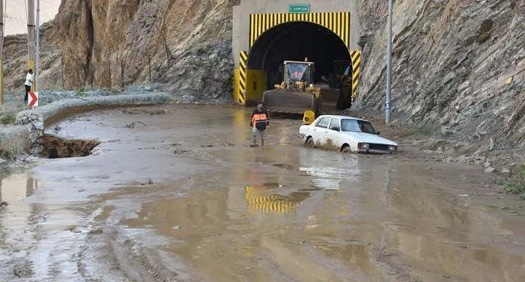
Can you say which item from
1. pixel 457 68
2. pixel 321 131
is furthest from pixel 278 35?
pixel 321 131

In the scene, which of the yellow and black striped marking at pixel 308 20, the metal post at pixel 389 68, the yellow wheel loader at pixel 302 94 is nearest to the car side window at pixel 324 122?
the metal post at pixel 389 68

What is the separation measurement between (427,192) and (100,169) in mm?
7878

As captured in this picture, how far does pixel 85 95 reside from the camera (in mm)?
41000

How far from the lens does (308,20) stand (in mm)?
43000

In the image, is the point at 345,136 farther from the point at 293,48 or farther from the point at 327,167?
the point at 293,48

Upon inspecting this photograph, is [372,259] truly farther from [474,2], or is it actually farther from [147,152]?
[474,2]

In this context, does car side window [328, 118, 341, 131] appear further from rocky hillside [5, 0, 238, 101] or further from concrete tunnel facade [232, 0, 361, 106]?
rocky hillside [5, 0, 238, 101]

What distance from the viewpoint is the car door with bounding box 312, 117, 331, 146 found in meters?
24.0

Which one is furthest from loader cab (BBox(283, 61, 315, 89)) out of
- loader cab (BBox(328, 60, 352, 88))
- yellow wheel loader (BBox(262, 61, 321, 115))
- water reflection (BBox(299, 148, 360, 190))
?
water reflection (BBox(299, 148, 360, 190))

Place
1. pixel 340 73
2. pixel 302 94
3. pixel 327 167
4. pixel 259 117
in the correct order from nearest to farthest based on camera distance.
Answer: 1. pixel 327 167
2. pixel 259 117
3. pixel 302 94
4. pixel 340 73

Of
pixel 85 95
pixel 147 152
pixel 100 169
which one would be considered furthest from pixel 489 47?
pixel 85 95

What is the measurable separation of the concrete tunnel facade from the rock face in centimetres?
332

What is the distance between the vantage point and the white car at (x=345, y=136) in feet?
73.6

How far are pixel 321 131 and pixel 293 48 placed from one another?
27.7 metres
